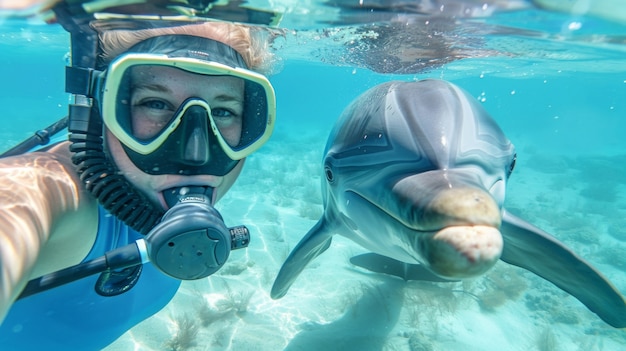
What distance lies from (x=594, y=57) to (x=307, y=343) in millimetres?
18218

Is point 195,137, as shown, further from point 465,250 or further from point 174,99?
point 465,250

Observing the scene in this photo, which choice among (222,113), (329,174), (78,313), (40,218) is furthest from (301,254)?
(40,218)

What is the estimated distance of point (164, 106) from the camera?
262cm

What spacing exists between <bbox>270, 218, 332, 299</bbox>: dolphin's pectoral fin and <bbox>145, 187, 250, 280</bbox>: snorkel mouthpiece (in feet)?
6.67

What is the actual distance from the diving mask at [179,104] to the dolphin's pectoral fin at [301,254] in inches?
65.0

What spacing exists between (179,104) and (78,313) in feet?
5.77

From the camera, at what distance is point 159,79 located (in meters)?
2.58

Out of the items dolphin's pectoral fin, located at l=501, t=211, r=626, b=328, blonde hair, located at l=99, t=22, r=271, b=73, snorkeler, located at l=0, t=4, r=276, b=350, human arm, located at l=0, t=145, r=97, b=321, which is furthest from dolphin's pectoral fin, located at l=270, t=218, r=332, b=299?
human arm, located at l=0, t=145, r=97, b=321

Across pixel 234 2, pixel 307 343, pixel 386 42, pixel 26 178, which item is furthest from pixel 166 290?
pixel 386 42

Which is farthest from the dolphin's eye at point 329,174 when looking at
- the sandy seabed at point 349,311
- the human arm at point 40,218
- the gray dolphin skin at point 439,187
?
the sandy seabed at point 349,311

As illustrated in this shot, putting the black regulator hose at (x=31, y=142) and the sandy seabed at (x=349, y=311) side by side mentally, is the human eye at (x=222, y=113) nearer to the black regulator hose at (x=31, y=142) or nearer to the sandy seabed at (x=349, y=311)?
the black regulator hose at (x=31, y=142)

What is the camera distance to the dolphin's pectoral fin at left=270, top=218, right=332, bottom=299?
423cm

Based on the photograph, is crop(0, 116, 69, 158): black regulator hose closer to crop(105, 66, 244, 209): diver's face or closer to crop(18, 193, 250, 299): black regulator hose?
crop(105, 66, 244, 209): diver's face

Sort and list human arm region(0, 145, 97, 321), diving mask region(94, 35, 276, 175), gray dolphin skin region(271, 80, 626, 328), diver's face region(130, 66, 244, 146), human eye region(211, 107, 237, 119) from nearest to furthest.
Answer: human arm region(0, 145, 97, 321) < gray dolphin skin region(271, 80, 626, 328) < diving mask region(94, 35, 276, 175) < diver's face region(130, 66, 244, 146) < human eye region(211, 107, 237, 119)
